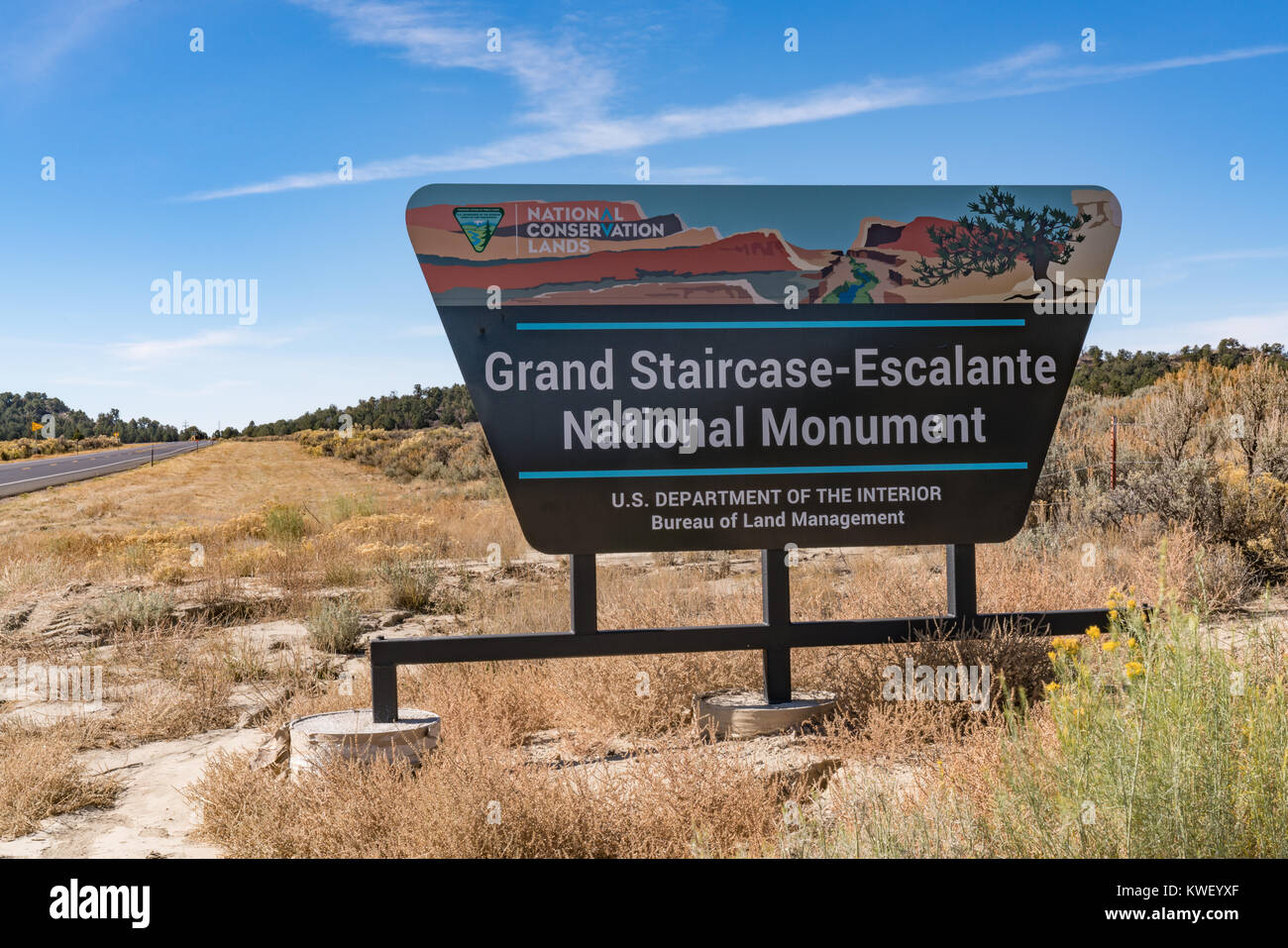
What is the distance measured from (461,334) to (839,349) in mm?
2144

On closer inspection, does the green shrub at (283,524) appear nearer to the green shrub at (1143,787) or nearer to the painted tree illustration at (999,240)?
the painted tree illustration at (999,240)

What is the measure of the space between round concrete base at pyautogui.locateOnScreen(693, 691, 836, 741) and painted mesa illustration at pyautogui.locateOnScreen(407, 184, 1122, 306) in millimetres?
2290

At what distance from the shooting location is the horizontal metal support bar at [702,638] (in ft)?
16.2

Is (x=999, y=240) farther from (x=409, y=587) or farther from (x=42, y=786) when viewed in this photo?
(x=409, y=587)

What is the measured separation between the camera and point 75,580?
11.4 metres

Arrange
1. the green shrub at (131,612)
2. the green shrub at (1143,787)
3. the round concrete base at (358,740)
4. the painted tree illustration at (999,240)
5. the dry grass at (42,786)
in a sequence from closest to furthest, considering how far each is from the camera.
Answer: the green shrub at (1143,787)
the round concrete base at (358,740)
the dry grass at (42,786)
the painted tree illustration at (999,240)
the green shrub at (131,612)

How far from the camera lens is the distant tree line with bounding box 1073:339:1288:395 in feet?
118

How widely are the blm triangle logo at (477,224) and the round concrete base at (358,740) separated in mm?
2587

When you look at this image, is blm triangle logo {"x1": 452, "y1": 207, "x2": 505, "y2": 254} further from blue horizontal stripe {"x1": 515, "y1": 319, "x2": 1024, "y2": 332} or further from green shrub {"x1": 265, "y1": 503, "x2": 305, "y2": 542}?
green shrub {"x1": 265, "y1": 503, "x2": 305, "y2": 542}

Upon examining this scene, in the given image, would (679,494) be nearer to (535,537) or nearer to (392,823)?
(535,537)

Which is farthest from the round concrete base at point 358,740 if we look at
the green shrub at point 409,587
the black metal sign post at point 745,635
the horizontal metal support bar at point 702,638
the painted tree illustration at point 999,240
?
the green shrub at point 409,587

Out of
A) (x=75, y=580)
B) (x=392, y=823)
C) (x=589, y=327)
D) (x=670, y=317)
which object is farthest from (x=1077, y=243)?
(x=75, y=580)

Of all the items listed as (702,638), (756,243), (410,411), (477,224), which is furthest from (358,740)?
(410,411)

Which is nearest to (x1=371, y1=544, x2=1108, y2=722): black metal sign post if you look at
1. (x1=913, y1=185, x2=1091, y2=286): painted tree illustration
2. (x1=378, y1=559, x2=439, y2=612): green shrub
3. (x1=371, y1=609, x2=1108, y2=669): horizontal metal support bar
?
(x1=371, y1=609, x2=1108, y2=669): horizontal metal support bar
